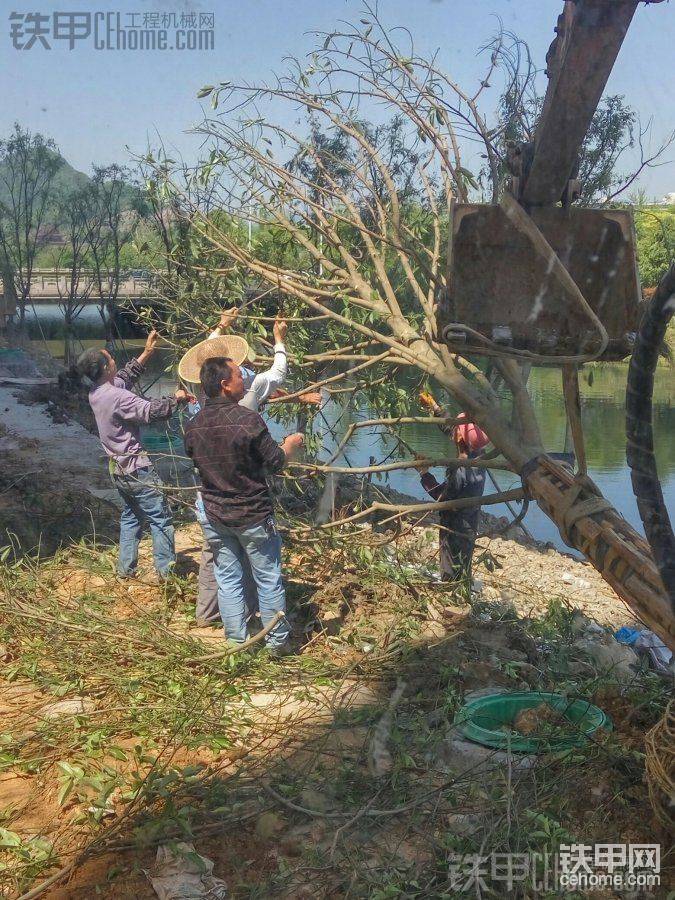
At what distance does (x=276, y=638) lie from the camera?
15.3 feet

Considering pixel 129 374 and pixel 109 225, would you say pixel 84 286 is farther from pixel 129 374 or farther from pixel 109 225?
pixel 129 374

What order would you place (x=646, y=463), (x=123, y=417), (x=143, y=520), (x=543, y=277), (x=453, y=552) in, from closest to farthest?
(x=646, y=463), (x=543, y=277), (x=123, y=417), (x=143, y=520), (x=453, y=552)

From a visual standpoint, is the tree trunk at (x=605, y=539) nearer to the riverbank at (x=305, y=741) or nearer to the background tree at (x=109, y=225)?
the riverbank at (x=305, y=741)

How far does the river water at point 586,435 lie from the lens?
12.1m

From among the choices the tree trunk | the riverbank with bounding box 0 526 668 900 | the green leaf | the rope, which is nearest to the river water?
the riverbank with bounding box 0 526 668 900

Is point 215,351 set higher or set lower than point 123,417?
higher

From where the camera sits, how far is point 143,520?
577cm

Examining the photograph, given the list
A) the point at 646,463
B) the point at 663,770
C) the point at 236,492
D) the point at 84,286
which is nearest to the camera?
the point at 646,463

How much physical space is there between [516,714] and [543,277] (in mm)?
2082

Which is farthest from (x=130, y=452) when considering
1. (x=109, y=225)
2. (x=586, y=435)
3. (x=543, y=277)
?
(x=109, y=225)

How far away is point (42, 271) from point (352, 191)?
1679 cm

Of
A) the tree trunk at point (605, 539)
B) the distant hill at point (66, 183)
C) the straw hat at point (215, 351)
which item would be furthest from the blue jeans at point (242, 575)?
the distant hill at point (66, 183)

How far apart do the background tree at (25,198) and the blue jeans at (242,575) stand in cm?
1745

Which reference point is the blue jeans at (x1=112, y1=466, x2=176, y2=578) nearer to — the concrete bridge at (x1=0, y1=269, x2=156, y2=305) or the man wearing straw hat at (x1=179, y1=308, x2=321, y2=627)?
the man wearing straw hat at (x1=179, y1=308, x2=321, y2=627)
